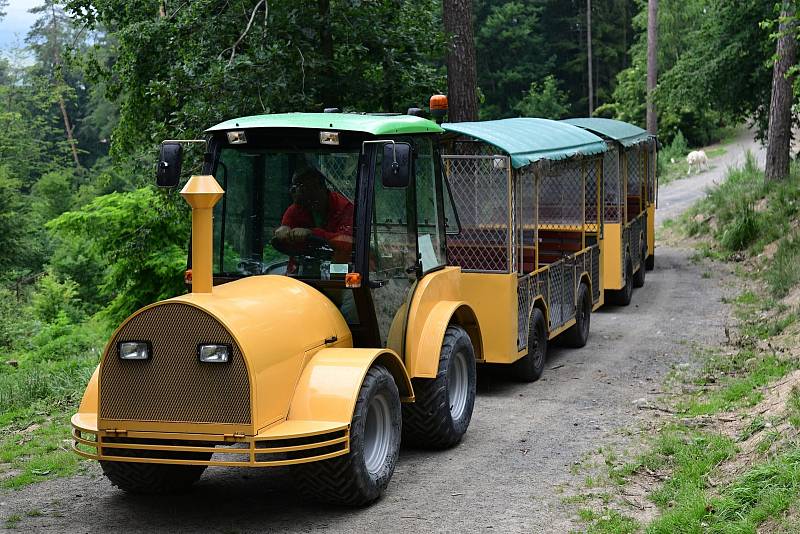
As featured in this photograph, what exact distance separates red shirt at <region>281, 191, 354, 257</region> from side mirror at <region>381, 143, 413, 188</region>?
0.52m

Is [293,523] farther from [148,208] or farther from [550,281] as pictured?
[148,208]

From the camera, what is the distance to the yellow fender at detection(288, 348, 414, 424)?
259 inches

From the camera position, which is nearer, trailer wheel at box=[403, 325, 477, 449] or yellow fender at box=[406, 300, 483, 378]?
yellow fender at box=[406, 300, 483, 378]

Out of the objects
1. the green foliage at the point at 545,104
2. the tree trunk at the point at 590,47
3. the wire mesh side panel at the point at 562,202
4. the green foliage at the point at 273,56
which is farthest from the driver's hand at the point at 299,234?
the tree trunk at the point at 590,47

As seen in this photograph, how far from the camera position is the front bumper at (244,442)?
20.6 ft

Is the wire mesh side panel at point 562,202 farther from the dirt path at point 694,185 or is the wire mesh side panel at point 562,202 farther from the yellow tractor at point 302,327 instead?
the dirt path at point 694,185

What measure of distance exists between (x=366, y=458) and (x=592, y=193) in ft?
29.2

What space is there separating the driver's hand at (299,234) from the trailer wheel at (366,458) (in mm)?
1068

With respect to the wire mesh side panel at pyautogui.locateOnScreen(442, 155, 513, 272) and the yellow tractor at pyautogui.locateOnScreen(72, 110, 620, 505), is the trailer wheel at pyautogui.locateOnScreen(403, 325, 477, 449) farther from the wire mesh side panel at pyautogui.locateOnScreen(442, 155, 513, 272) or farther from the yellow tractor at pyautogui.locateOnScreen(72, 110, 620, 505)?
the wire mesh side panel at pyautogui.locateOnScreen(442, 155, 513, 272)

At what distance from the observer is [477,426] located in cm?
939

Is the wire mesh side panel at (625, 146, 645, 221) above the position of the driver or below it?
above

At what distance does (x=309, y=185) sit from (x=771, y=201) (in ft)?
53.4

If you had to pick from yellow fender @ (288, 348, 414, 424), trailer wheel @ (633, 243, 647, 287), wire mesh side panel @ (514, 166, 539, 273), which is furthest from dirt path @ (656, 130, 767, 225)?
yellow fender @ (288, 348, 414, 424)

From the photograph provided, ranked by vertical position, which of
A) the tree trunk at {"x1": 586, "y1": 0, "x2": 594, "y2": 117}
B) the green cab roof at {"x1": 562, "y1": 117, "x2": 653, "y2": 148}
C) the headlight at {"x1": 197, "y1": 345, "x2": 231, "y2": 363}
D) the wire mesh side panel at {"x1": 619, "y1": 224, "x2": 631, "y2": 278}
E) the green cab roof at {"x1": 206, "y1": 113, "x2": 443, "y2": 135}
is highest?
the tree trunk at {"x1": 586, "y1": 0, "x2": 594, "y2": 117}
